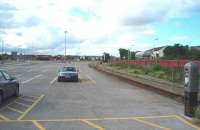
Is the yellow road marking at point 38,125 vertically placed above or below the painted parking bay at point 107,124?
above

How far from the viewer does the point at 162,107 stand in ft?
55.9

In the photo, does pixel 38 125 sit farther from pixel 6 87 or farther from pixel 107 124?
pixel 6 87

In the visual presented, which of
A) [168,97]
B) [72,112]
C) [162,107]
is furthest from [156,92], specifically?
[72,112]

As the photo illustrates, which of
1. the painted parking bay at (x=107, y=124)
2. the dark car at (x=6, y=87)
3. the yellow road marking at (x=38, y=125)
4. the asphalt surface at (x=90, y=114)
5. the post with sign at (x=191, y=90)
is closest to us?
the yellow road marking at (x=38, y=125)

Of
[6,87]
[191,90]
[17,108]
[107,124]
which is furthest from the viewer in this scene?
[6,87]

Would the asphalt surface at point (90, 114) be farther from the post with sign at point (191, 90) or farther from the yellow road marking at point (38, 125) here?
the post with sign at point (191, 90)

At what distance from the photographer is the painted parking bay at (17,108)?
45.3 feet

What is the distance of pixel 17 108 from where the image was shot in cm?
1605

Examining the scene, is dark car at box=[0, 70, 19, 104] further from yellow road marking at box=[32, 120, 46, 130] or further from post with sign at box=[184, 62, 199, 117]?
post with sign at box=[184, 62, 199, 117]

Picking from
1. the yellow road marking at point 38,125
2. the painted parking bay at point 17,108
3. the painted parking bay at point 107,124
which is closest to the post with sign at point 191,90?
the painted parking bay at point 107,124

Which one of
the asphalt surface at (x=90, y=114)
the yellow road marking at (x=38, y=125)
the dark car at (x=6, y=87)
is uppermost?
the dark car at (x=6, y=87)

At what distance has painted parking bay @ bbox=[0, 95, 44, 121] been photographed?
13.8 metres

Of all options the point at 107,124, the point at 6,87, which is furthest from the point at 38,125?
the point at 6,87

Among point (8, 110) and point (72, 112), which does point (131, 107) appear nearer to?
point (72, 112)
